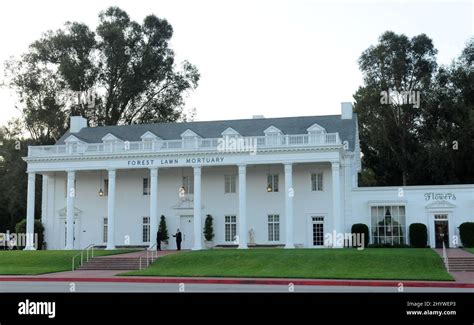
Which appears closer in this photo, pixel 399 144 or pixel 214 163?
pixel 214 163

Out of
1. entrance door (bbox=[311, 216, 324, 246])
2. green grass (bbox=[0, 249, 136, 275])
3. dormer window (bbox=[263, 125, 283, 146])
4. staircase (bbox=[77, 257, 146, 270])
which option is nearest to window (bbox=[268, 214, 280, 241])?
entrance door (bbox=[311, 216, 324, 246])

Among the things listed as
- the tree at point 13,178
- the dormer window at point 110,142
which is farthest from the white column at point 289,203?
the tree at point 13,178

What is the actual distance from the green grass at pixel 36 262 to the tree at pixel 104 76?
1058 inches

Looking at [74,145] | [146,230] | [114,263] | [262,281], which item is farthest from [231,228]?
[262,281]

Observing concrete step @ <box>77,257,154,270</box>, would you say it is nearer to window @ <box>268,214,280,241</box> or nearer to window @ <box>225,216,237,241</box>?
window @ <box>225,216,237,241</box>

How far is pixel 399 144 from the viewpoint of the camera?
61.8 meters

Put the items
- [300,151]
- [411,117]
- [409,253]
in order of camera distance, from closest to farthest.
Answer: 1. [409,253]
2. [300,151]
3. [411,117]

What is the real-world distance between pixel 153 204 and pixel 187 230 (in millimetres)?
3853

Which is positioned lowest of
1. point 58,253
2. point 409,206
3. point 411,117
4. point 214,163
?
point 58,253

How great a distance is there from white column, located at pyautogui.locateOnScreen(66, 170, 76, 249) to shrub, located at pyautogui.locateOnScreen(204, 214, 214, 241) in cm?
978

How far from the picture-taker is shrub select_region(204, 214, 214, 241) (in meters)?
46.3
